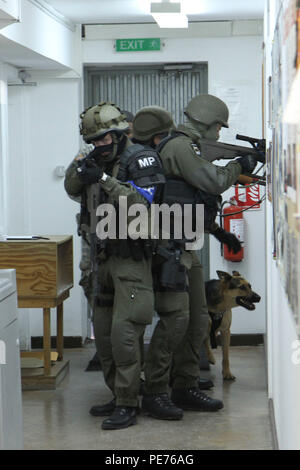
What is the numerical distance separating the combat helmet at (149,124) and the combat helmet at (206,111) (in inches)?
12.4

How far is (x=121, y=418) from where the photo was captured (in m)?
4.63

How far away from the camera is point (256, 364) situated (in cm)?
636

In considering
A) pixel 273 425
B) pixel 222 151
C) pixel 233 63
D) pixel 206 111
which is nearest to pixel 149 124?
pixel 206 111

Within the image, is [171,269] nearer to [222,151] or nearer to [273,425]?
[222,151]

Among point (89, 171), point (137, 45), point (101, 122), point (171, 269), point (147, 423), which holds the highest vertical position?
point (137, 45)

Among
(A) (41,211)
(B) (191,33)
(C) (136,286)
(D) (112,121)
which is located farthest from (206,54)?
(C) (136,286)

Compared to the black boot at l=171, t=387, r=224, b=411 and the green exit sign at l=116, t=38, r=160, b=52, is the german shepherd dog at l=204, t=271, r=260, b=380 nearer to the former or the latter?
the black boot at l=171, t=387, r=224, b=411

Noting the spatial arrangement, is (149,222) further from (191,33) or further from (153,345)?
(191,33)

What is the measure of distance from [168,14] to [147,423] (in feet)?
9.85

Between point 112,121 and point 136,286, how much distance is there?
987 millimetres

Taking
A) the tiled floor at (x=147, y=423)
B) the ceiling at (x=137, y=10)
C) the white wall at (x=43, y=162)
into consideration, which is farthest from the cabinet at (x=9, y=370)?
the white wall at (x=43, y=162)

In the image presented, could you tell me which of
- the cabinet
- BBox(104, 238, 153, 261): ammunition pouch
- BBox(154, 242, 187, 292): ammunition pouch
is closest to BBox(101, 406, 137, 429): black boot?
BBox(154, 242, 187, 292): ammunition pouch

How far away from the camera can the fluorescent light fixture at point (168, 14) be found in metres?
5.61

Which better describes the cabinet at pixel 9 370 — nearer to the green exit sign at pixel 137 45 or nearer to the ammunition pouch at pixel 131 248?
the ammunition pouch at pixel 131 248
